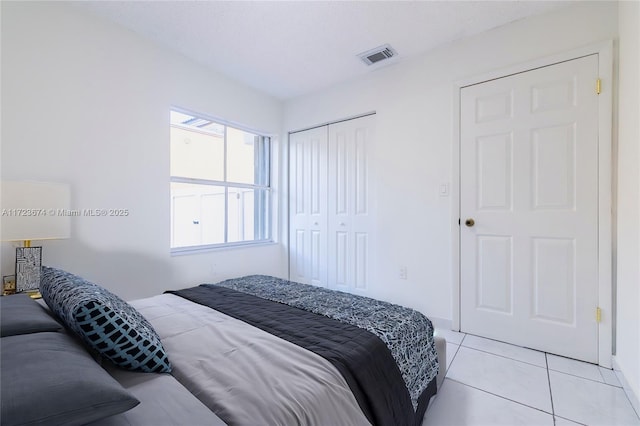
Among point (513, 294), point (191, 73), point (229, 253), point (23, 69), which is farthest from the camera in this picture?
point (229, 253)

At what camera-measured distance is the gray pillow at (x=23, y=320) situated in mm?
914

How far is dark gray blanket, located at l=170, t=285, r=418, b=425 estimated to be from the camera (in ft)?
3.36

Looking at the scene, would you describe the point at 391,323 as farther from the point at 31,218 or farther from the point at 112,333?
the point at 31,218

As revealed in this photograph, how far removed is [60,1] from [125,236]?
5.88ft

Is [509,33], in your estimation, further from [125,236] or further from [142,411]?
[125,236]

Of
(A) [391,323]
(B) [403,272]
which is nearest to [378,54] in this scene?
(B) [403,272]

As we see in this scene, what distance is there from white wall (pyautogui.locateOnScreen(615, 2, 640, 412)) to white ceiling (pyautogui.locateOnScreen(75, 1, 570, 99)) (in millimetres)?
633

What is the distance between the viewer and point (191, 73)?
291 cm

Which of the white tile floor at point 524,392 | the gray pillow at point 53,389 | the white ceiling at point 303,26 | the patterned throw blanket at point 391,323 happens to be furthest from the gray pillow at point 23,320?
the white ceiling at point 303,26

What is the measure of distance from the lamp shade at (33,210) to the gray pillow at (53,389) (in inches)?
51.1

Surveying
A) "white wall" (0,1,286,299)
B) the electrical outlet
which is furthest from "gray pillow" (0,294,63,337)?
the electrical outlet

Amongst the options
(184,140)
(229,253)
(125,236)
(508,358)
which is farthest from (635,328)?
(184,140)

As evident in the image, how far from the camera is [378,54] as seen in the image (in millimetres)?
2744

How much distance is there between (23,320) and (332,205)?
2799 mm
